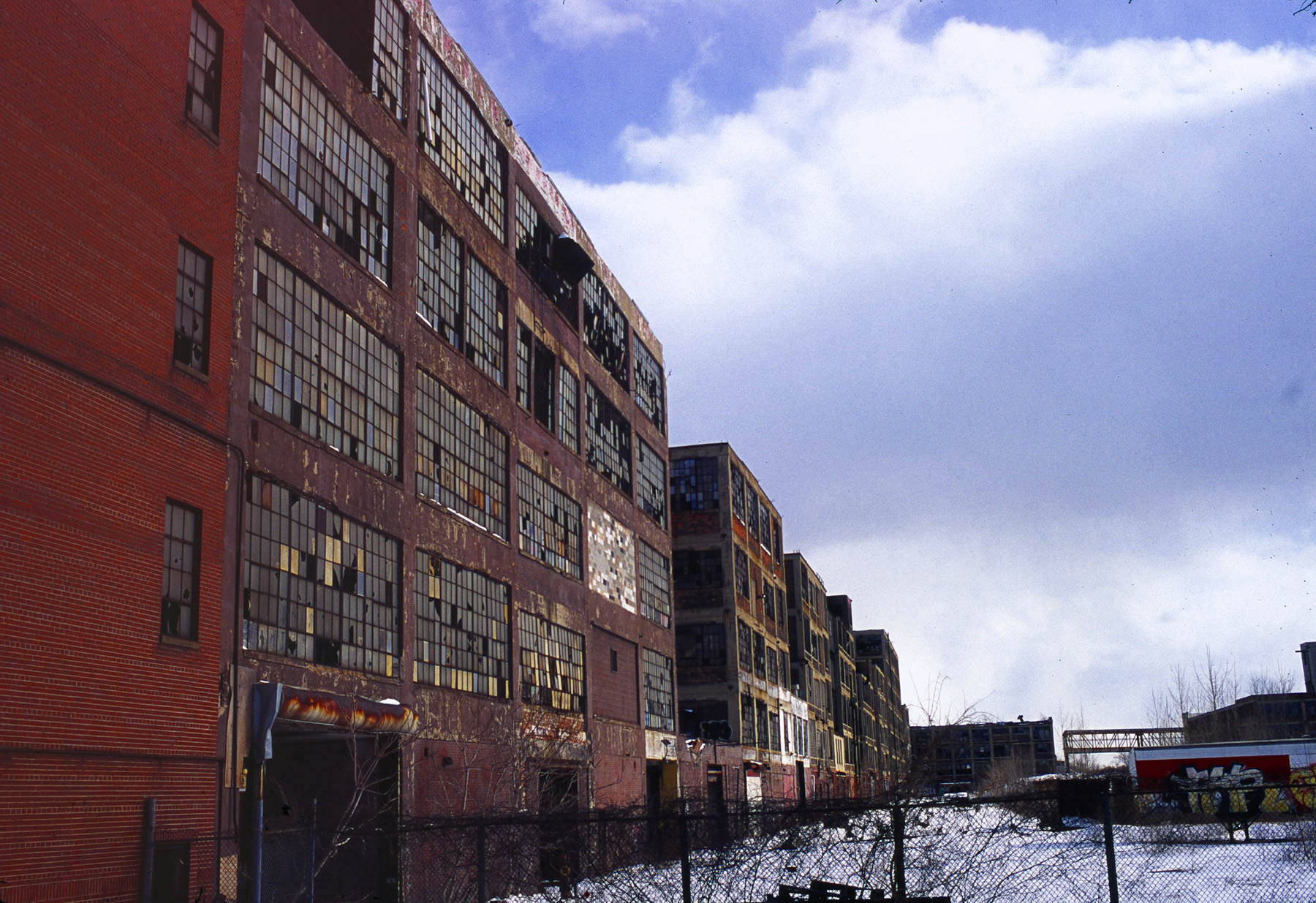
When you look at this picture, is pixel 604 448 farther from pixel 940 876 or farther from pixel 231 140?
pixel 940 876

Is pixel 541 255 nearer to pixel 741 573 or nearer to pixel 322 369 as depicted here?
pixel 322 369

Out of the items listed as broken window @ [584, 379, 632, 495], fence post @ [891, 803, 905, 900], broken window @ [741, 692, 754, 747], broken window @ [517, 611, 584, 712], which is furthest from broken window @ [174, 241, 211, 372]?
broken window @ [741, 692, 754, 747]

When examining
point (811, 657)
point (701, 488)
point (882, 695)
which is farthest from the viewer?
point (882, 695)

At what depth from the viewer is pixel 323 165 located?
23.8 meters

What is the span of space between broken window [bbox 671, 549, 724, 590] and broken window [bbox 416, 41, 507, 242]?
90.9ft

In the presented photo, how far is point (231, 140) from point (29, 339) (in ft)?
20.3

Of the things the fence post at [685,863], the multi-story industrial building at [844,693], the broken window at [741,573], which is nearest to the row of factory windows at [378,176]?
the fence post at [685,863]

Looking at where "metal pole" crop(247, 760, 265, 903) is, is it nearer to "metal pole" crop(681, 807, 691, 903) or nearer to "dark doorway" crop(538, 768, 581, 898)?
"dark doorway" crop(538, 768, 581, 898)

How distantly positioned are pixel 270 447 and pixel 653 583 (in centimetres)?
2776

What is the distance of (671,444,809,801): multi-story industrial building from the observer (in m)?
56.0

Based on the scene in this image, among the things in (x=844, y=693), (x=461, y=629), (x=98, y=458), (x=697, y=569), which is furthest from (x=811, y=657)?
(x=98, y=458)

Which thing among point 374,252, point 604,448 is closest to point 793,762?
point 604,448

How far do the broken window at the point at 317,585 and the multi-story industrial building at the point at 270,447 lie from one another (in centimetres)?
7

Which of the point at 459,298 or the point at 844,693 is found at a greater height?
the point at 459,298
